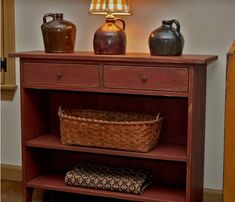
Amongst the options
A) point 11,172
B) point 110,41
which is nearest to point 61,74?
point 110,41

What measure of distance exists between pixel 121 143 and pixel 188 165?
40 cm

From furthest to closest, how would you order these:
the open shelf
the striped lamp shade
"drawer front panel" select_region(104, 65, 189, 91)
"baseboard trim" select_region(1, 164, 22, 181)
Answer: "baseboard trim" select_region(1, 164, 22, 181), the striped lamp shade, the open shelf, "drawer front panel" select_region(104, 65, 189, 91)

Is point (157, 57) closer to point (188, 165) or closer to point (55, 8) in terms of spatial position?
point (188, 165)

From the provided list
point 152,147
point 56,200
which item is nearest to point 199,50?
point 152,147

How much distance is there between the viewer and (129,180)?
2.82 meters

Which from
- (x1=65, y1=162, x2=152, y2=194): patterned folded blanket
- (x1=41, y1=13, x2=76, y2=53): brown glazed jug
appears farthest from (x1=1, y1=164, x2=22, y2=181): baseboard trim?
(x1=41, y1=13, x2=76, y2=53): brown glazed jug

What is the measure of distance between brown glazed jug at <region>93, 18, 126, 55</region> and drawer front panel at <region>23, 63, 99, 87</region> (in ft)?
0.45

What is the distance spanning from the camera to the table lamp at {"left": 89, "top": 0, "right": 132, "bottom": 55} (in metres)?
2.80

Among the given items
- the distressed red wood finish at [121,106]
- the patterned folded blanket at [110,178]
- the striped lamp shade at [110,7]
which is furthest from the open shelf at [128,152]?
the striped lamp shade at [110,7]

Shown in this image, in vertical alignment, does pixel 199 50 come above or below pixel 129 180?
above

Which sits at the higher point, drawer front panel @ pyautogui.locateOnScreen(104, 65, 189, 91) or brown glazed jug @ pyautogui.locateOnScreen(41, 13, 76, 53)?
brown glazed jug @ pyautogui.locateOnScreen(41, 13, 76, 53)

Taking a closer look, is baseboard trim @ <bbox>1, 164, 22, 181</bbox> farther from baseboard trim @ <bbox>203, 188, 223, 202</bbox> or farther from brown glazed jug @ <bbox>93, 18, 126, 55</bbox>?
baseboard trim @ <bbox>203, 188, 223, 202</bbox>

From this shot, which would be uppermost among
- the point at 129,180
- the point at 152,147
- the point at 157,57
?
the point at 157,57

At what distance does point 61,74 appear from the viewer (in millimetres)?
2820
